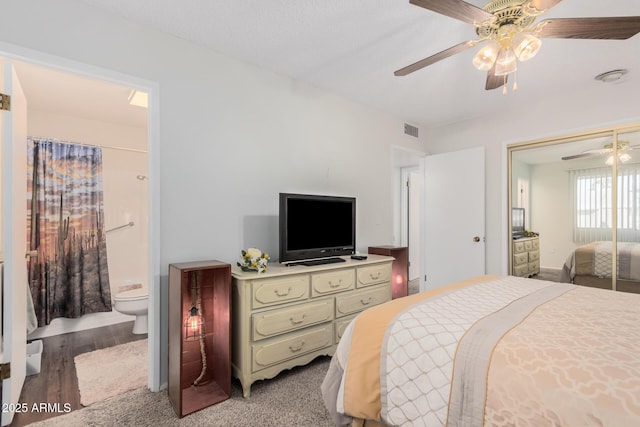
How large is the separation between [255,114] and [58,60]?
1.32 m

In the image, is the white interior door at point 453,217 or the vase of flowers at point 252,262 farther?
the white interior door at point 453,217

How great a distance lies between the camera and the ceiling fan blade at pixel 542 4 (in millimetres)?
1377

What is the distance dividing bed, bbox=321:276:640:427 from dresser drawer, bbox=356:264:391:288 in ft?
3.38

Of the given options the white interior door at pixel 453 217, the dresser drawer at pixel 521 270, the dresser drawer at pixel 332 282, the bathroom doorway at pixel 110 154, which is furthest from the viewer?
the white interior door at pixel 453 217

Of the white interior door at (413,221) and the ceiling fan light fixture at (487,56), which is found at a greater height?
the ceiling fan light fixture at (487,56)

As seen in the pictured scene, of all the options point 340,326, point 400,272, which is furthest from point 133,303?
point 400,272

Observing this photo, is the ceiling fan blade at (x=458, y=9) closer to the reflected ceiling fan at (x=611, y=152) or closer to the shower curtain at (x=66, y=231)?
the reflected ceiling fan at (x=611, y=152)

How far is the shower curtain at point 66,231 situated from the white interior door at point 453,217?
406 cm

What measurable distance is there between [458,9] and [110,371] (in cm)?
334

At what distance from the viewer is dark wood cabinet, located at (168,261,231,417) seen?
6.28 feet

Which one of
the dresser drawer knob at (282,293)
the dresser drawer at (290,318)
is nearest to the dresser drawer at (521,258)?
the dresser drawer at (290,318)

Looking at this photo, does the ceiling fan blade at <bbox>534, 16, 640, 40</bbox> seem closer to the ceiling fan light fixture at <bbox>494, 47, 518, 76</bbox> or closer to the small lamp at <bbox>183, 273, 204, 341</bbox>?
the ceiling fan light fixture at <bbox>494, 47, 518, 76</bbox>

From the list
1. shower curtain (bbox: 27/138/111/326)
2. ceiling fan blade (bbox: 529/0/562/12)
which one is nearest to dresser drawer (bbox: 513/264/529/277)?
ceiling fan blade (bbox: 529/0/562/12)

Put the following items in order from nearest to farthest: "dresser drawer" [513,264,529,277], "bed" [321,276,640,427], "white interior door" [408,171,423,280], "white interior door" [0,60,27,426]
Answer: "bed" [321,276,640,427] → "white interior door" [0,60,27,426] → "dresser drawer" [513,264,529,277] → "white interior door" [408,171,423,280]
